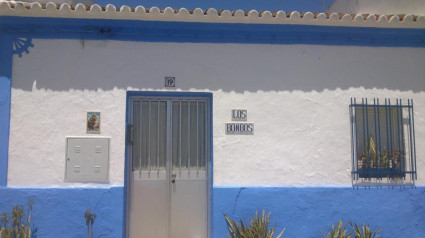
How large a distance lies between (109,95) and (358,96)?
3.60 meters

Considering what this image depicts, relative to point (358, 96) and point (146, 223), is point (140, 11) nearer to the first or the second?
point (146, 223)

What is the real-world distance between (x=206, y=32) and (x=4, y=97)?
292 centimetres

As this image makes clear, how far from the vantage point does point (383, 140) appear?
5496 millimetres

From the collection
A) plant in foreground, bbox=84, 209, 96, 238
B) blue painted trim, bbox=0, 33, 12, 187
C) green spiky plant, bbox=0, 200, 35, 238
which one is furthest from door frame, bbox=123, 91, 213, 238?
blue painted trim, bbox=0, 33, 12, 187

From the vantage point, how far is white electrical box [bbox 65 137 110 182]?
5.01 meters

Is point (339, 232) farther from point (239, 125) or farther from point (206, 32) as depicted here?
point (206, 32)

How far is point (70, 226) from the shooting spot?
4.93m

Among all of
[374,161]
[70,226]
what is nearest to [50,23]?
[70,226]

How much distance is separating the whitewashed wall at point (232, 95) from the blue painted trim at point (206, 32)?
11 cm

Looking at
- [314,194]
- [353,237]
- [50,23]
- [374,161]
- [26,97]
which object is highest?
[50,23]

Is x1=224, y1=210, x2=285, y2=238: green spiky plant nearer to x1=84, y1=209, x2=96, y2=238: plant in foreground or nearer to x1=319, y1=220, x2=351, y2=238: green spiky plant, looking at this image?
x1=319, y1=220, x2=351, y2=238: green spiky plant

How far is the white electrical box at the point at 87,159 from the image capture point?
5.01 meters

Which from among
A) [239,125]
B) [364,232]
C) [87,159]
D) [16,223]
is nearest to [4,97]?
[87,159]

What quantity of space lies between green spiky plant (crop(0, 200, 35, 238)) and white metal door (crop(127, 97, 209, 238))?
1305mm
